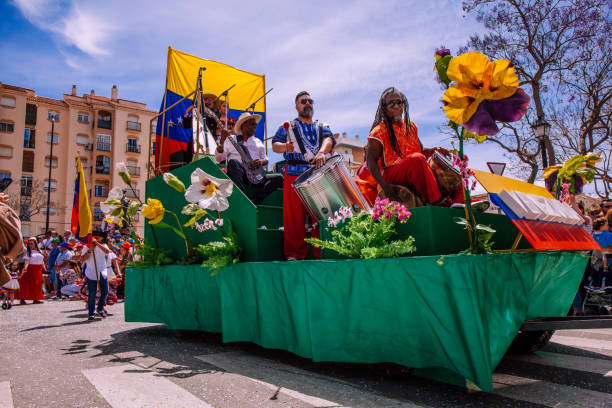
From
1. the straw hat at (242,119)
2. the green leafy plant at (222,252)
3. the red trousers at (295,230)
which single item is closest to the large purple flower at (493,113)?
the red trousers at (295,230)

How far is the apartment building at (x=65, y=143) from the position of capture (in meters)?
44.9

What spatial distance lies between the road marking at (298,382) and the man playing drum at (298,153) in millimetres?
1121

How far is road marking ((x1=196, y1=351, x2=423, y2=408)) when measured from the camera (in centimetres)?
310

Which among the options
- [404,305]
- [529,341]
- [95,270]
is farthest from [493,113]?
[95,270]

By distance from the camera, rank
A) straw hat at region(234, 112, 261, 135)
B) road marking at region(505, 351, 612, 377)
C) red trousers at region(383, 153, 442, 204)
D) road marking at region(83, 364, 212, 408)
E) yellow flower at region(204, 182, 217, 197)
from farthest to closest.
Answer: straw hat at region(234, 112, 261, 135)
yellow flower at region(204, 182, 217, 197)
red trousers at region(383, 153, 442, 204)
road marking at region(505, 351, 612, 377)
road marking at region(83, 364, 212, 408)

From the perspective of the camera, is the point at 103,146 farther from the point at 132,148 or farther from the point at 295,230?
the point at 295,230

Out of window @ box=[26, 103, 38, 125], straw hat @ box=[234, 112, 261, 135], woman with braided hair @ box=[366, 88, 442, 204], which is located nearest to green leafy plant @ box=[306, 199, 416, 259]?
woman with braided hair @ box=[366, 88, 442, 204]

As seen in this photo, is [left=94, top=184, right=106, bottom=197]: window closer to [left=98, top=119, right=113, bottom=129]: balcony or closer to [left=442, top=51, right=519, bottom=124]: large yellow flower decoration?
[left=98, top=119, right=113, bottom=129]: balcony

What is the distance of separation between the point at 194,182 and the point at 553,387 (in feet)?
12.0

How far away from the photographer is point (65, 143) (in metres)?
48.0

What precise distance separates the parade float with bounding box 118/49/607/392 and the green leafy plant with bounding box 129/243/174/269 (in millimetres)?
1145

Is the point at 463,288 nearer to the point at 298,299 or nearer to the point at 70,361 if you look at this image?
the point at 298,299

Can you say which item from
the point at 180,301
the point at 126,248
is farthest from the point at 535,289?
the point at 126,248

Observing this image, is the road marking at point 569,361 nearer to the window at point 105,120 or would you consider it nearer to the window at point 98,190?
the window at point 98,190
